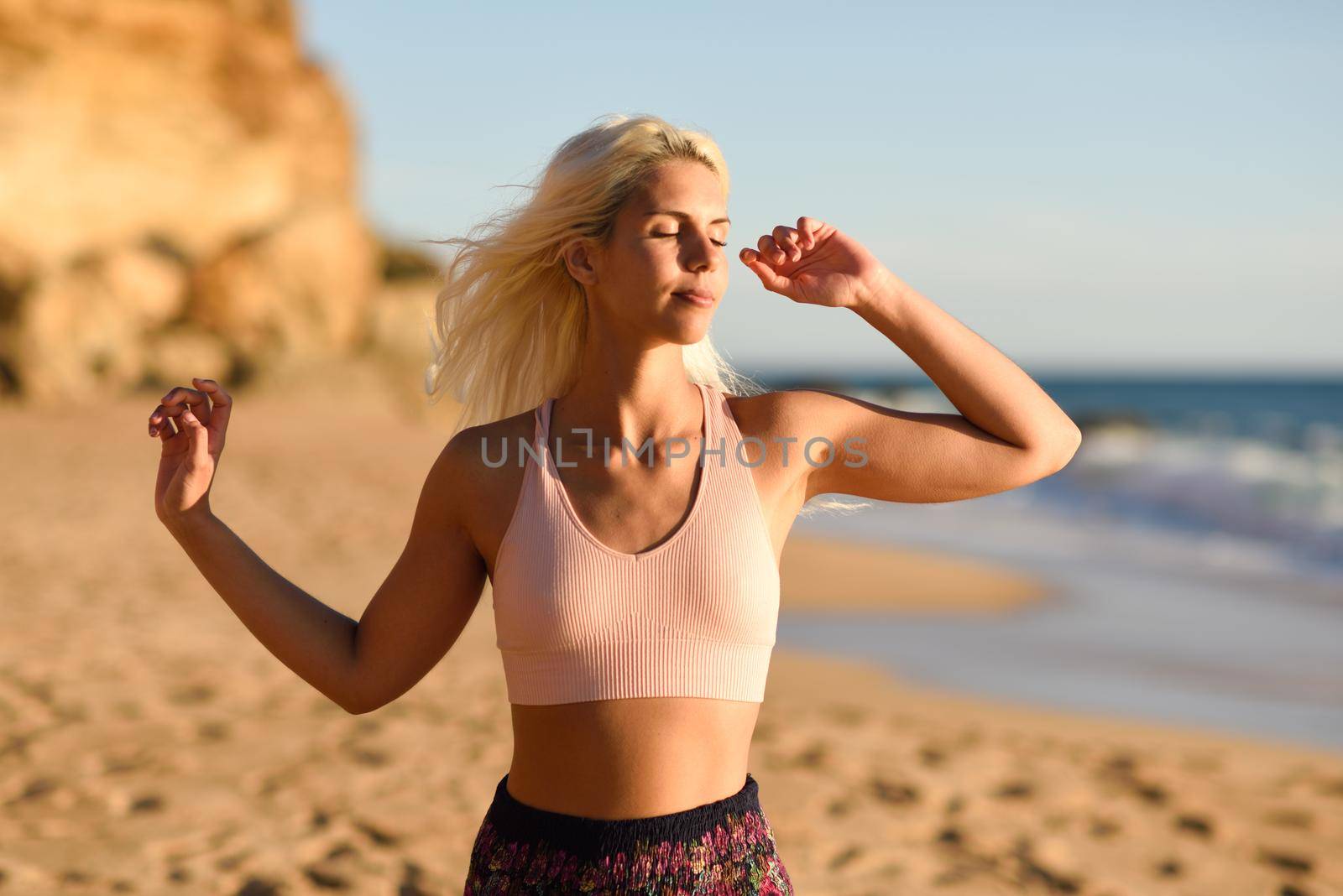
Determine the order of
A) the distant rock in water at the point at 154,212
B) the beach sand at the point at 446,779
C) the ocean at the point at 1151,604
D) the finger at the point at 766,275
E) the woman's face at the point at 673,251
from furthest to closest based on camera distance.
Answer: the distant rock in water at the point at 154,212
the ocean at the point at 1151,604
the beach sand at the point at 446,779
the finger at the point at 766,275
the woman's face at the point at 673,251

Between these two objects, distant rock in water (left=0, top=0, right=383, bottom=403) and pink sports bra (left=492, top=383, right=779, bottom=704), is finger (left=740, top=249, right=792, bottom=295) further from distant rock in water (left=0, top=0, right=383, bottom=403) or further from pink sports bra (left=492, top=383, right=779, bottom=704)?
distant rock in water (left=0, top=0, right=383, bottom=403)

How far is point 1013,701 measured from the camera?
23.0 ft

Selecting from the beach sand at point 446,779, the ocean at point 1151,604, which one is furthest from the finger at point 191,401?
the ocean at point 1151,604

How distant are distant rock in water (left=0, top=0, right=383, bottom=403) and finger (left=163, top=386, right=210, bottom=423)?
827 inches

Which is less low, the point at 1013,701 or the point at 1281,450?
the point at 1281,450

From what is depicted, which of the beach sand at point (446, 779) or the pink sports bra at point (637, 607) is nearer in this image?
the pink sports bra at point (637, 607)

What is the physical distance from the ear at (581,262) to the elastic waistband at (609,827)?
84cm

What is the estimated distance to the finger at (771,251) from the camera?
198 cm

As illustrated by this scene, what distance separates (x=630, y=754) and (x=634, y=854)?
140mm

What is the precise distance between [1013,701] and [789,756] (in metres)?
2.13

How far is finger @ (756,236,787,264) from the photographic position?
1.98m

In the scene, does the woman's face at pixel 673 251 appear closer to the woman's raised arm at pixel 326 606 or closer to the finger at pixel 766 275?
the finger at pixel 766 275

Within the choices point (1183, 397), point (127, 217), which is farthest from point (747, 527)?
point (1183, 397)

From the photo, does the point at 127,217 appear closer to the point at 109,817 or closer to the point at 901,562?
the point at 901,562
